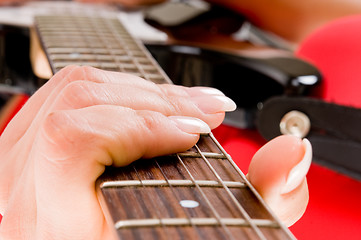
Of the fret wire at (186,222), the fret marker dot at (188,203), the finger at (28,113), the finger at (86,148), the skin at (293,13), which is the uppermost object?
the skin at (293,13)

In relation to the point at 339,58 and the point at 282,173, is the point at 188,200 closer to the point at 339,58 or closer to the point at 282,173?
the point at 282,173

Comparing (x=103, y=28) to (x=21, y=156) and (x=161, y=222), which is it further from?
(x=161, y=222)

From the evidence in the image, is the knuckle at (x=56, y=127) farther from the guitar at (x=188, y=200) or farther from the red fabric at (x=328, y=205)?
the red fabric at (x=328, y=205)

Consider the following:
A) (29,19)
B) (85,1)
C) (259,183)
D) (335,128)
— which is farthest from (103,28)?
(259,183)

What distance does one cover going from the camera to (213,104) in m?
0.47

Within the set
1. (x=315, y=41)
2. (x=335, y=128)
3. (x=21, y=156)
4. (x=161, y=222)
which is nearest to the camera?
(x=161, y=222)

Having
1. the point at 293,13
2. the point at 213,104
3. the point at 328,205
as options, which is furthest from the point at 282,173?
the point at 293,13

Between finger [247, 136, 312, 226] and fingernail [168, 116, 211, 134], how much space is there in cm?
6

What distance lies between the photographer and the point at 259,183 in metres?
0.39

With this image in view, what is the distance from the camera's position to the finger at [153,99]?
1.36 ft

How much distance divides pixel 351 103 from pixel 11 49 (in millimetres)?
666

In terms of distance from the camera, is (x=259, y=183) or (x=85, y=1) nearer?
(x=259, y=183)

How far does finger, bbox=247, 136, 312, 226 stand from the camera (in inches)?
14.9

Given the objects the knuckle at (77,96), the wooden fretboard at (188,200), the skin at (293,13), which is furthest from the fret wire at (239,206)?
the skin at (293,13)
